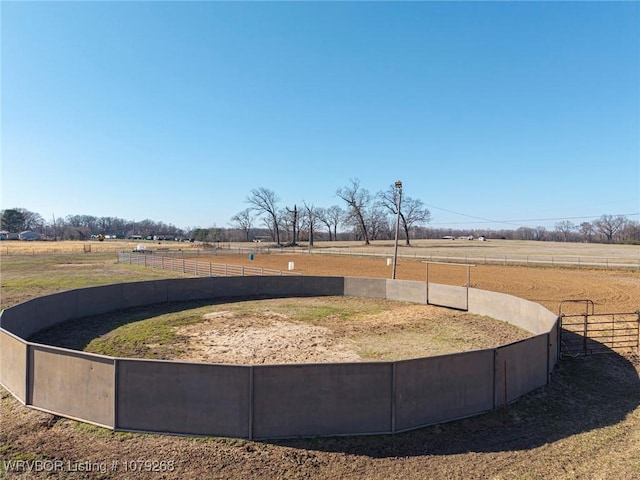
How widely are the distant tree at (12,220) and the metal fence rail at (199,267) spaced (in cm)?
13743

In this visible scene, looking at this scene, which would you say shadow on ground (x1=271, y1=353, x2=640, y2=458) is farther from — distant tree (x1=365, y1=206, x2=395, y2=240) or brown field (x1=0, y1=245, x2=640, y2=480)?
distant tree (x1=365, y1=206, x2=395, y2=240)

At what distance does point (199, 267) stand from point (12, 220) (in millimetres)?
150952

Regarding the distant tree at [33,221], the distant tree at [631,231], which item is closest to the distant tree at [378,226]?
the distant tree at [631,231]

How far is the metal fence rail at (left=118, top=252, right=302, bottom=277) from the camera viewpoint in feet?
98.7

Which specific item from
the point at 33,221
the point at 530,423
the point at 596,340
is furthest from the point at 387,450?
the point at 33,221

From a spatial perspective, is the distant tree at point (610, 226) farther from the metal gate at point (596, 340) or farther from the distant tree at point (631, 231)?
the metal gate at point (596, 340)

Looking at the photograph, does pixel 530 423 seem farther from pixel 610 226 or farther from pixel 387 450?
pixel 610 226

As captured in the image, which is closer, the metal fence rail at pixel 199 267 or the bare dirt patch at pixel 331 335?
the bare dirt patch at pixel 331 335

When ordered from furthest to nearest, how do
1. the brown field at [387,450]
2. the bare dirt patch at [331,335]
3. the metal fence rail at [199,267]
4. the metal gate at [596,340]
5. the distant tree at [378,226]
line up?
the distant tree at [378,226] → the metal fence rail at [199,267] → the metal gate at [596,340] → the bare dirt patch at [331,335] → the brown field at [387,450]

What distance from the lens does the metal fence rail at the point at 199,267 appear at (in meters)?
30.1

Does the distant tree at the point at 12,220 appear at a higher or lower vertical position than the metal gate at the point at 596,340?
higher

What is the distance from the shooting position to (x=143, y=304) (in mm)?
17906

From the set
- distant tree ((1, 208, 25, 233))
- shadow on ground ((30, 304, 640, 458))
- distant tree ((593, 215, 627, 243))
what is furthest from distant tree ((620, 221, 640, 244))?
distant tree ((1, 208, 25, 233))

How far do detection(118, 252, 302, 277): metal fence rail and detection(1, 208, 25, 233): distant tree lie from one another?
137429 millimetres
